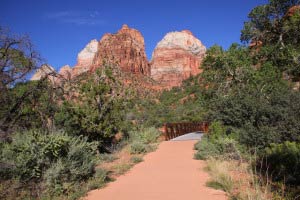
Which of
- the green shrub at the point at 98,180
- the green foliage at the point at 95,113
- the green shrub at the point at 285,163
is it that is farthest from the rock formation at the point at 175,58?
the green shrub at the point at 98,180

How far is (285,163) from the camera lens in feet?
20.2

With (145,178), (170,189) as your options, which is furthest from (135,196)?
(145,178)

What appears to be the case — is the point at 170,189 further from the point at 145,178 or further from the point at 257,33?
the point at 257,33

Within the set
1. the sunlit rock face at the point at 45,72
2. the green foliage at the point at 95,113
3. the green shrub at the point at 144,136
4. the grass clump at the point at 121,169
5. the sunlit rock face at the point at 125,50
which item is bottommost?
the grass clump at the point at 121,169

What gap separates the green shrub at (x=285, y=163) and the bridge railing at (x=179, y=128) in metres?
10.7

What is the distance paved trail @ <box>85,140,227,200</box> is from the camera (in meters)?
5.27

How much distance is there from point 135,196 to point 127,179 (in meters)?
1.54

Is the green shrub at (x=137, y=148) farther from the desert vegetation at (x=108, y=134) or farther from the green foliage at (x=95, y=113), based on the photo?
the green foliage at (x=95, y=113)

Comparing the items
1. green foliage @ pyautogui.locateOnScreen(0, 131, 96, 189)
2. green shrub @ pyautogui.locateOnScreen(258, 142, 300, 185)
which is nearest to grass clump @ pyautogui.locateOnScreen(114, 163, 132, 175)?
green foliage @ pyautogui.locateOnScreen(0, 131, 96, 189)

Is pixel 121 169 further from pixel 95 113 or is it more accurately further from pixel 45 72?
pixel 45 72

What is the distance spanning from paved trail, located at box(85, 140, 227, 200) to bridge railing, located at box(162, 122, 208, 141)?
8595 millimetres

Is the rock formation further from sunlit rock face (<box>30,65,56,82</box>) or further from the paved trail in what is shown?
sunlit rock face (<box>30,65,56,82</box>)

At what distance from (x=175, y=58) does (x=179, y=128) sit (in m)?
100.0

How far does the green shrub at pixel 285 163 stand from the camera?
5.50 m
